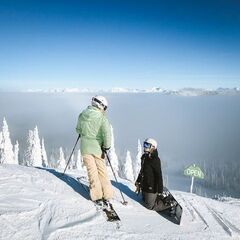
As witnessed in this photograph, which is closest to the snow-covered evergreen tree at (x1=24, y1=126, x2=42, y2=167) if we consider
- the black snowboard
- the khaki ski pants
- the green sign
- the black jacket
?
the green sign

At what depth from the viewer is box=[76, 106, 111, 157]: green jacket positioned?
830 centimetres

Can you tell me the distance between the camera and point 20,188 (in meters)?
8.95

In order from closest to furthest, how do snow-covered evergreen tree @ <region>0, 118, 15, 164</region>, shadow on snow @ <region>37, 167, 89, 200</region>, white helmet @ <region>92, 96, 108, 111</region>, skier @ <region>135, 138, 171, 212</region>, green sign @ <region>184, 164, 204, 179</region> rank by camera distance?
white helmet @ <region>92, 96, 108, 111</region> < skier @ <region>135, 138, 171, 212</region> < shadow on snow @ <region>37, 167, 89, 200</region> < green sign @ <region>184, 164, 204, 179</region> < snow-covered evergreen tree @ <region>0, 118, 15, 164</region>

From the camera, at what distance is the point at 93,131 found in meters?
8.46

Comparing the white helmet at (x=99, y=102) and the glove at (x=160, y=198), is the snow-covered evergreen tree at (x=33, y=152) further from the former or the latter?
the white helmet at (x=99, y=102)

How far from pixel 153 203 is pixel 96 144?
256 cm

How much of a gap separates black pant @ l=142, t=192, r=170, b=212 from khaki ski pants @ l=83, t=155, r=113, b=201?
4.18 feet

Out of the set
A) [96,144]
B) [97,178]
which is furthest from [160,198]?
[96,144]

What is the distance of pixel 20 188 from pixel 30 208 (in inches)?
64.5

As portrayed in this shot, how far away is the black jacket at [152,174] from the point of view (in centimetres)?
910

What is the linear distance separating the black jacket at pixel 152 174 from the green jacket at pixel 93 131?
151 cm

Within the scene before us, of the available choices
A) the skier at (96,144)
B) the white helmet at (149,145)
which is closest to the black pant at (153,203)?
the skier at (96,144)

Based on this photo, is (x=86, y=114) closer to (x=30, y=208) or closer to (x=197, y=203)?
(x=30, y=208)

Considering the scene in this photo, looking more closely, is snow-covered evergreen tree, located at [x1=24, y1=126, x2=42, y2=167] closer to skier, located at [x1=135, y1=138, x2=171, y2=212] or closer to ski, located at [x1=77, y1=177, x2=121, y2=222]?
skier, located at [x1=135, y1=138, x2=171, y2=212]
